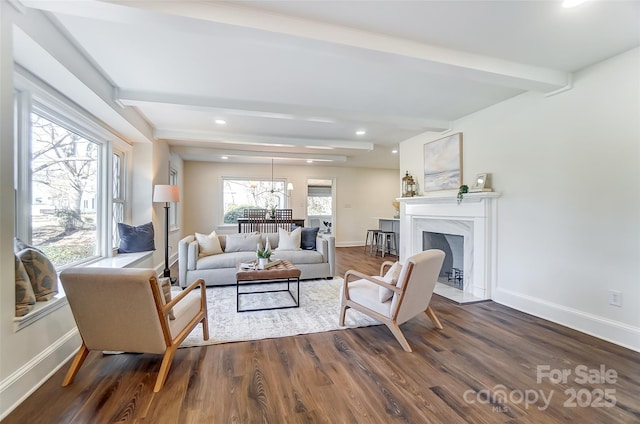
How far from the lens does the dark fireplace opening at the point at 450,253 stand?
15.1 ft

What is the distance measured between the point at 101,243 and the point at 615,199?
5.73 m

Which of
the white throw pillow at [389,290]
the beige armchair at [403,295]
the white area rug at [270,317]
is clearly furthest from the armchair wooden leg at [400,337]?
the white area rug at [270,317]

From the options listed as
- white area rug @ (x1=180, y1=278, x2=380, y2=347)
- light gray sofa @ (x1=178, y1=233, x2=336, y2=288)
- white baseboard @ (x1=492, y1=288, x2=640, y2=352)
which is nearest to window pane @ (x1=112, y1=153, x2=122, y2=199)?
light gray sofa @ (x1=178, y1=233, x2=336, y2=288)

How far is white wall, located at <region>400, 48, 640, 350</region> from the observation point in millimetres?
2445

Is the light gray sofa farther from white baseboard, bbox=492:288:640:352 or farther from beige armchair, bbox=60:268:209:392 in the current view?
white baseboard, bbox=492:288:640:352

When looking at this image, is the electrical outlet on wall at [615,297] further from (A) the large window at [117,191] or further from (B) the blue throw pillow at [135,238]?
Answer: (A) the large window at [117,191]

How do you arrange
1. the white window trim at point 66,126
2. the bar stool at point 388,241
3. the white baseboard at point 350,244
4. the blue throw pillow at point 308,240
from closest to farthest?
1. the white window trim at point 66,126
2. the blue throw pillow at point 308,240
3. the bar stool at point 388,241
4. the white baseboard at point 350,244

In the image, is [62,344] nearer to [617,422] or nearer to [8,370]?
[8,370]

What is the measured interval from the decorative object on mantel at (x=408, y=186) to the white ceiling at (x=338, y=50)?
1377 mm

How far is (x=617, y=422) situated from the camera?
1590 mm

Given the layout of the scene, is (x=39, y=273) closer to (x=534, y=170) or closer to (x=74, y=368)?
(x=74, y=368)

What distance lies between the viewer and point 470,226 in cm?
403

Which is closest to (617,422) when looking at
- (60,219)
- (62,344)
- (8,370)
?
(8,370)

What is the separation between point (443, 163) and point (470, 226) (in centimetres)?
109
